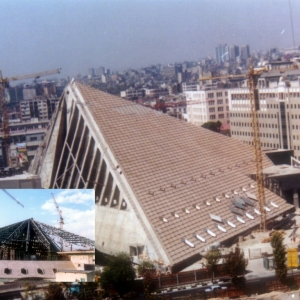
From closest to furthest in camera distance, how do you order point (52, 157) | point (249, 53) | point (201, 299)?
point (201, 299) < point (249, 53) < point (52, 157)

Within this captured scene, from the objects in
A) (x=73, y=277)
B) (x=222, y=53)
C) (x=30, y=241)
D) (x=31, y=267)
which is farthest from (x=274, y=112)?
(x=31, y=267)

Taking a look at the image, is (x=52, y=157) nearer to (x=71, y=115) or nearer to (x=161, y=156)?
(x=71, y=115)

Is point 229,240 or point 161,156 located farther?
point 161,156

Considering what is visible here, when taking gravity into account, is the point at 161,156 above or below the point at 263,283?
above

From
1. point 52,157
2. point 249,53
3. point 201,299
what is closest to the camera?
point 201,299

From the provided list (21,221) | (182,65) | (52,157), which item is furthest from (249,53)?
(21,221)

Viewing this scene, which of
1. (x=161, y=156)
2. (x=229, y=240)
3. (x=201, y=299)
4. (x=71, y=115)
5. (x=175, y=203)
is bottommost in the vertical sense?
(x=201, y=299)

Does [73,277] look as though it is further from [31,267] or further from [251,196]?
[251,196]

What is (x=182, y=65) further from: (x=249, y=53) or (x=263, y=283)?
(x=263, y=283)
